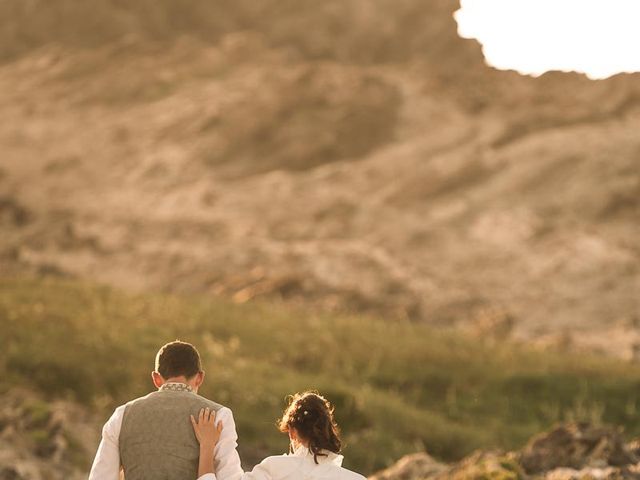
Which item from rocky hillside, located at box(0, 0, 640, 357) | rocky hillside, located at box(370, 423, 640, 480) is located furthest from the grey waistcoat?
rocky hillside, located at box(0, 0, 640, 357)

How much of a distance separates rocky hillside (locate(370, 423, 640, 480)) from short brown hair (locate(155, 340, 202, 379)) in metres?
6.35

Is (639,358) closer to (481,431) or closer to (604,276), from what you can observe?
(604,276)

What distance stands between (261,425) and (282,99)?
41.8 metres

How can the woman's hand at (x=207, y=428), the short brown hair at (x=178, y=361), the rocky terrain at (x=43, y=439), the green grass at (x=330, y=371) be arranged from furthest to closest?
the green grass at (x=330, y=371) < the rocky terrain at (x=43, y=439) < the woman's hand at (x=207, y=428) < the short brown hair at (x=178, y=361)

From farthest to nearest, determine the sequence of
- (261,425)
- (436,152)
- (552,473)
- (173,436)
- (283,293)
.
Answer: (436,152), (283,293), (261,425), (552,473), (173,436)

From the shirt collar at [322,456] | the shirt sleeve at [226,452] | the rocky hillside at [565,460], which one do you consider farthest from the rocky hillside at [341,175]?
the shirt sleeve at [226,452]

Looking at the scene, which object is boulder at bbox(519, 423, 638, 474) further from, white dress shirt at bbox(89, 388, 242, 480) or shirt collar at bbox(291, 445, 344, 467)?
white dress shirt at bbox(89, 388, 242, 480)

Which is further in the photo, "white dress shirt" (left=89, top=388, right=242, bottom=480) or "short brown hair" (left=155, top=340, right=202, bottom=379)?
"white dress shirt" (left=89, top=388, right=242, bottom=480)

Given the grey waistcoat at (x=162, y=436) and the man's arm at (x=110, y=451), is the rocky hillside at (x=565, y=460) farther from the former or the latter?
the man's arm at (x=110, y=451)

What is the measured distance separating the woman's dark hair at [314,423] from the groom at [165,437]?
0.41 metres

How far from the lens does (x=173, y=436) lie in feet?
26.8

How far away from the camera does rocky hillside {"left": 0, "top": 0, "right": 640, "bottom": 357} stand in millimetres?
45812

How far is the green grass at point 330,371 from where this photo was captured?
23.3 metres

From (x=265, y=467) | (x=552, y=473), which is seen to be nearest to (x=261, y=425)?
(x=552, y=473)
